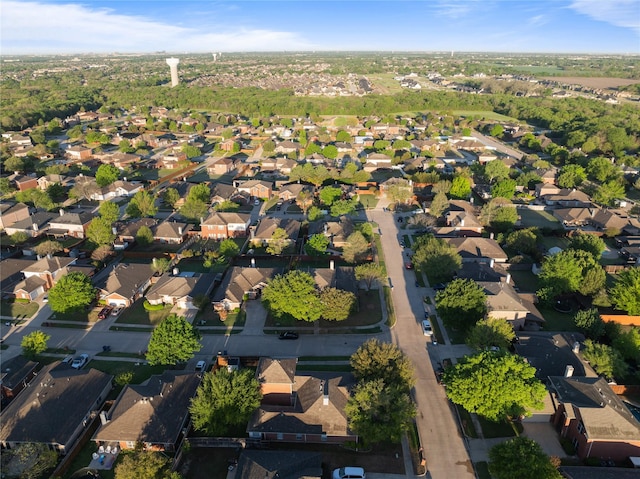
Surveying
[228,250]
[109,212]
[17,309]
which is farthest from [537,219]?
[17,309]

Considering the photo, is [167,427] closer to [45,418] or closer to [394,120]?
[45,418]

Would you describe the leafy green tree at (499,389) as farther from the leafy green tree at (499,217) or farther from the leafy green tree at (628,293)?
the leafy green tree at (499,217)

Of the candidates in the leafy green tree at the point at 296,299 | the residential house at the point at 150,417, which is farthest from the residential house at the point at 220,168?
the residential house at the point at 150,417

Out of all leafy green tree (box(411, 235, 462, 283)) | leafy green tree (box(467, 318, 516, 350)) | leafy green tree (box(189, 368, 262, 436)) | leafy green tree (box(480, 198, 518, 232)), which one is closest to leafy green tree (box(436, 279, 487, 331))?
leafy green tree (box(467, 318, 516, 350))

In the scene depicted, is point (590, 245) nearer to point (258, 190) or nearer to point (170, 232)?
point (258, 190)

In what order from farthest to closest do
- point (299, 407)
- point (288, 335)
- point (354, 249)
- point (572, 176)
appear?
1. point (572, 176)
2. point (354, 249)
3. point (288, 335)
4. point (299, 407)

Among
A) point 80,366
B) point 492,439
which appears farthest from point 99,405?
point 492,439

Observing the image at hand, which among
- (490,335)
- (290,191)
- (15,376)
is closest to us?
(15,376)
